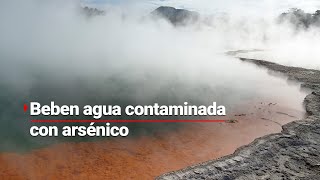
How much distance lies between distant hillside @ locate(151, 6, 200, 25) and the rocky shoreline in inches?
3125

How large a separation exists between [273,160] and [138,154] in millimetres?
3184

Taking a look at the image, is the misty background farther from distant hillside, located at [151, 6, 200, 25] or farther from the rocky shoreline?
distant hillside, located at [151, 6, 200, 25]

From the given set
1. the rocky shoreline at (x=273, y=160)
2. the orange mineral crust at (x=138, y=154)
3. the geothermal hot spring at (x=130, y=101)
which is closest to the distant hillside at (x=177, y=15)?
the geothermal hot spring at (x=130, y=101)

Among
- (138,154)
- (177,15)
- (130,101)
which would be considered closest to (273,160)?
(138,154)

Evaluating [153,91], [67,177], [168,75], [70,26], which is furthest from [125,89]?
[70,26]

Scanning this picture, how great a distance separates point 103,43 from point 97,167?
26879mm

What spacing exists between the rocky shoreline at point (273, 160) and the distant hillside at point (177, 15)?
79382 mm

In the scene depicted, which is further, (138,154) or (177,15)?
(177,15)

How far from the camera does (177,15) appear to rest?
4250 inches

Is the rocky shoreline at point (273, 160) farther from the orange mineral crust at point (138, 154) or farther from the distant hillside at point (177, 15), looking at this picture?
the distant hillside at point (177, 15)

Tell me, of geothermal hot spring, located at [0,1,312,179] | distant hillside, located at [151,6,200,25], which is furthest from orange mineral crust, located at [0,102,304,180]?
distant hillside, located at [151,6,200,25]

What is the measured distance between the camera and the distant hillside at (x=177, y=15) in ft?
296

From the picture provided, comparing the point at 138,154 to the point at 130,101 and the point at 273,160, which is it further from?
the point at 130,101

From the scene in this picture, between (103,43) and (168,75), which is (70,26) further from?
(168,75)
